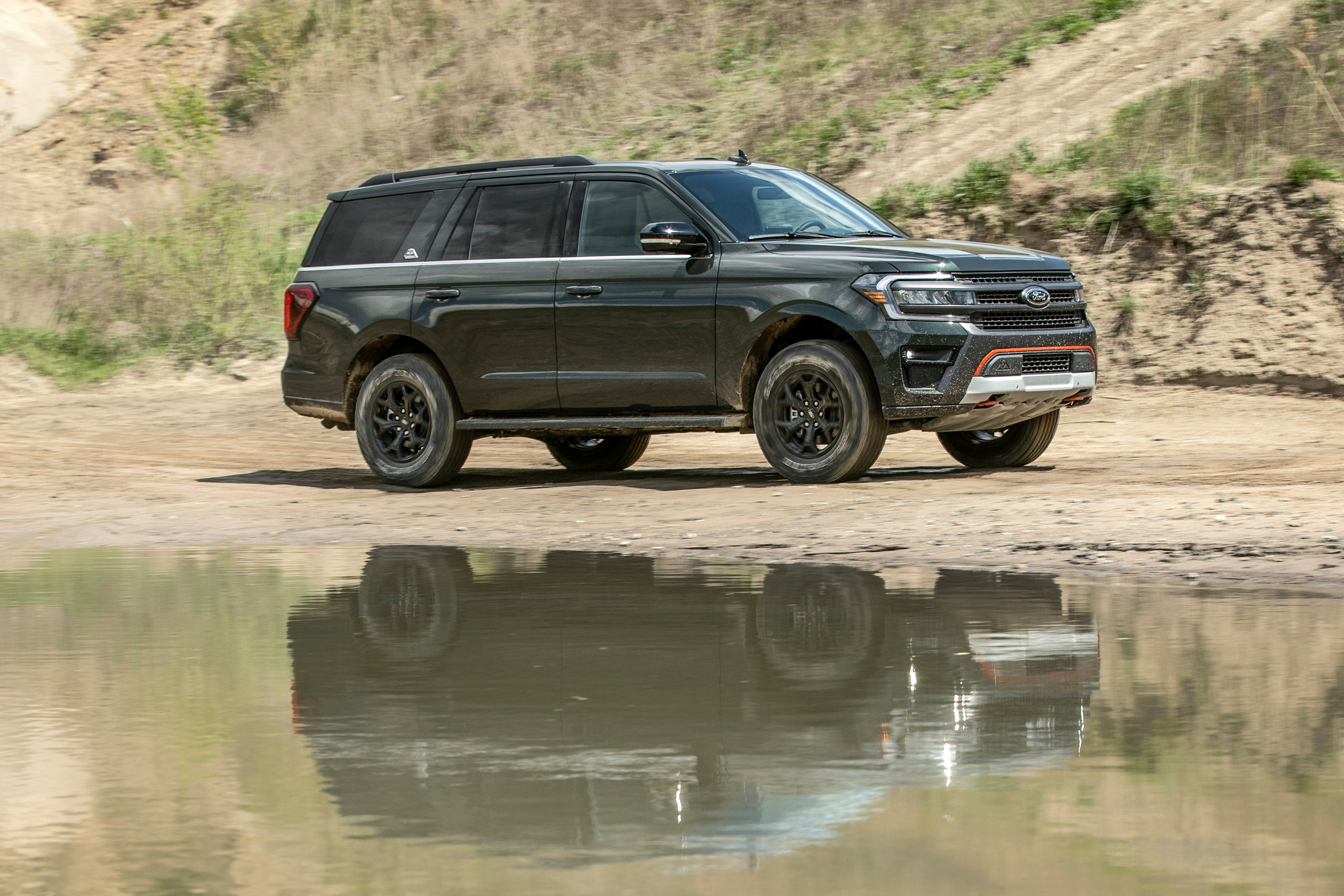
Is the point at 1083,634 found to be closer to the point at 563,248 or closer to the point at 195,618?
the point at 195,618

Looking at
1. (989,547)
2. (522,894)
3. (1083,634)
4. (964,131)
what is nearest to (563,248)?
(989,547)

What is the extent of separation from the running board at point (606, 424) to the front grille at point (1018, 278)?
5.28 feet

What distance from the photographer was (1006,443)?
12.9 meters

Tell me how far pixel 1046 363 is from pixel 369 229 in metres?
4.86

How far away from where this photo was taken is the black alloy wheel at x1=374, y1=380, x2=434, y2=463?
1305cm

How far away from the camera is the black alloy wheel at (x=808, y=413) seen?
11.5 metres

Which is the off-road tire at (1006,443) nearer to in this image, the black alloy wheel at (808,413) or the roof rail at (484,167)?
the black alloy wheel at (808,413)

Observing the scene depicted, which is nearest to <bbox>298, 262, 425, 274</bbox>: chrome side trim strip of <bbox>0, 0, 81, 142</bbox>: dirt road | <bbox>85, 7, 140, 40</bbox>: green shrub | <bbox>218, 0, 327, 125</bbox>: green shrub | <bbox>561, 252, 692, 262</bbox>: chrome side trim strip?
<bbox>561, 252, 692, 262</bbox>: chrome side trim strip

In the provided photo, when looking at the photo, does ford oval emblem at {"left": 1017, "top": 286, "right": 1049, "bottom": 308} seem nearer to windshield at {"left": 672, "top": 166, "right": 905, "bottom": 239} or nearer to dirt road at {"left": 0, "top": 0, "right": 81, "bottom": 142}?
windshield at {"left": 672, "top": 166, "right": 905, "bottom": 239}

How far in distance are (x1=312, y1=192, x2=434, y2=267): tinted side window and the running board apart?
140 cm

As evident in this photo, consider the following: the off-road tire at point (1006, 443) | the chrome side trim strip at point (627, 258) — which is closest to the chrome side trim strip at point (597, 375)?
the chrome side trim strip at point (627, 258)

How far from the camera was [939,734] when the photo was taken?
16.9ft

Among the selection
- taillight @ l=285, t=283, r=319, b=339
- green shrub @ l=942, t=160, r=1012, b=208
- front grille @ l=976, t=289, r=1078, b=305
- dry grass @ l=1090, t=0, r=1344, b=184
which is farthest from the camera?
green shrub @ l=942, t=160, r=1012, b=208

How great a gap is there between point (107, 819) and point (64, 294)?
2319cm
